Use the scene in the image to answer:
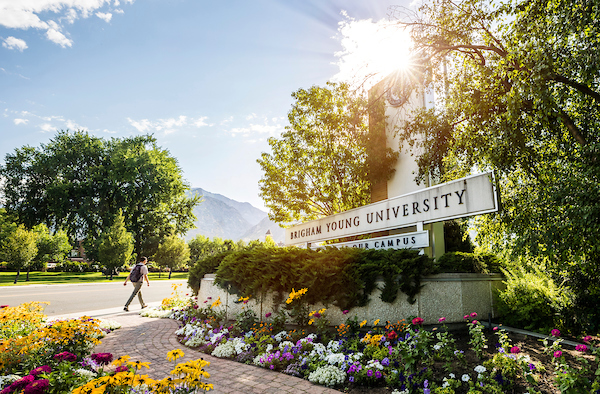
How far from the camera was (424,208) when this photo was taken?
623 centimetres

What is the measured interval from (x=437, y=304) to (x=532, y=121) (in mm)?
3710

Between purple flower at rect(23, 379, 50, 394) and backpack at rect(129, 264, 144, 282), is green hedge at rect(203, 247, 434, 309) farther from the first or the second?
backpack at rect(129, 264, 144, 282)

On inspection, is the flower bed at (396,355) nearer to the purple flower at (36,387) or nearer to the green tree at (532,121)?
the green tree at (532,121)

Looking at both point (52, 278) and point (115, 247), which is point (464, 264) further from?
point (52, 278)

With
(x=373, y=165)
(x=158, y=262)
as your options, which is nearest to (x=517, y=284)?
(x=373, y=165)

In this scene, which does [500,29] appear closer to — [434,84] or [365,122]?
[434,84]

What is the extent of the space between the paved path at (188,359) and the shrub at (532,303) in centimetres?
398

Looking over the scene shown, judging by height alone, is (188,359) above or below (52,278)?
above

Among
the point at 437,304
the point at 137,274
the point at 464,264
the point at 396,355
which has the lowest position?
the point at 396,355

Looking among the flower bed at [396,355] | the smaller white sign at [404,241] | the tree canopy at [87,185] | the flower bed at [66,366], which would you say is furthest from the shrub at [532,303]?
the tree canopy at [87,185]

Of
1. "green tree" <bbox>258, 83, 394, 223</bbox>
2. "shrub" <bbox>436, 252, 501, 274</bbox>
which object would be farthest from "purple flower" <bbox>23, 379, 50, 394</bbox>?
"green tree" <bbox>258, 83, 394, 223</bbox>

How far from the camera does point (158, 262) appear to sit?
37.1m

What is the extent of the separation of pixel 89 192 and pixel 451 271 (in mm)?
37872

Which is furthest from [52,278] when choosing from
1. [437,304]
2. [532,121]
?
[532,121]
